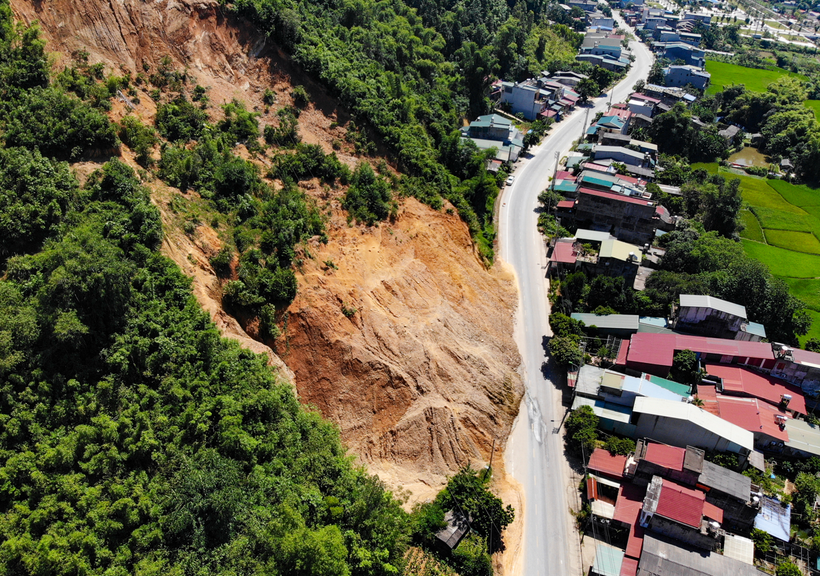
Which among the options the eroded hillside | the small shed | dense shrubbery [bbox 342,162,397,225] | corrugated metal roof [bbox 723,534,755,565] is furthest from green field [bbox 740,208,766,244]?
the small shed

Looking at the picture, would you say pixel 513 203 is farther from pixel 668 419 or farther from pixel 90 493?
pixel 90 493

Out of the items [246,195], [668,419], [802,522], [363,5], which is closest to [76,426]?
[246,195]

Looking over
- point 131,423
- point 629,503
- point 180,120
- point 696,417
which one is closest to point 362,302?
point 131,423

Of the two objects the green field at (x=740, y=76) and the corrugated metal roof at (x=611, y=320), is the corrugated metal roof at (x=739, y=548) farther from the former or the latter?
the green field at (x=740, y=76)

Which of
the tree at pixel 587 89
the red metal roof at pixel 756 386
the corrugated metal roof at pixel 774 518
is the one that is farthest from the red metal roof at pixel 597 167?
the corrugated metal roof at pixel 774 518

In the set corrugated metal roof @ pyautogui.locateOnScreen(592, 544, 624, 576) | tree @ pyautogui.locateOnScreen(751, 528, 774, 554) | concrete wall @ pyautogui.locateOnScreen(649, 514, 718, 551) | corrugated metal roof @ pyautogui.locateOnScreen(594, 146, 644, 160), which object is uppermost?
corrugated metal roof @ pyautogui.locateOnScreen(594, 146, 644, 160)

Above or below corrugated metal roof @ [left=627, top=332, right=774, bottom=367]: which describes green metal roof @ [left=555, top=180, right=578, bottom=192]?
above

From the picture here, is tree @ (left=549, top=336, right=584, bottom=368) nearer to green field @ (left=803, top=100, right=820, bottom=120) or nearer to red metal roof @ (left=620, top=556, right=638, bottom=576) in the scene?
red metal roof @ (left=620, top=556, right=638, bottom=576)
